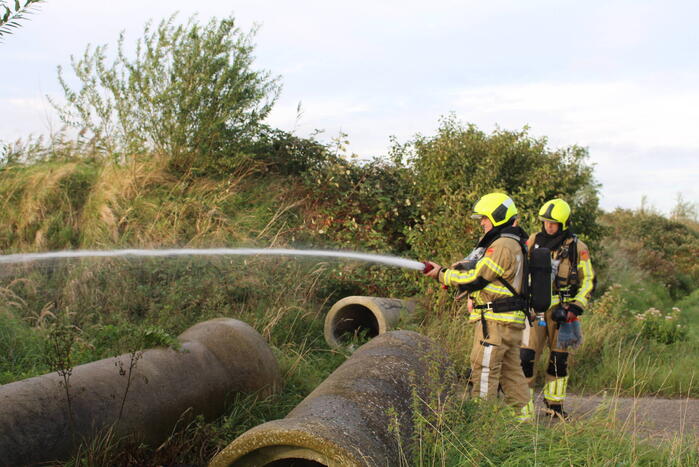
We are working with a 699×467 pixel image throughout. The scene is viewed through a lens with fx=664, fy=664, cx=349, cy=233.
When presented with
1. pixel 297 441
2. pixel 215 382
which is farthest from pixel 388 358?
pixel 297 441

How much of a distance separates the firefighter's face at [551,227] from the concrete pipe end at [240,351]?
3.04 metres

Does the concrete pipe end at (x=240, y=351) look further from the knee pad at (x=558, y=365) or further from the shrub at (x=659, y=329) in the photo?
the shrub at (x=659, y=329)

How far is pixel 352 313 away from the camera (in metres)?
8.96

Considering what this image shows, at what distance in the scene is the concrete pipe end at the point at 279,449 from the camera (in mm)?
3094

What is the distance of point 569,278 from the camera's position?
657 centimetres

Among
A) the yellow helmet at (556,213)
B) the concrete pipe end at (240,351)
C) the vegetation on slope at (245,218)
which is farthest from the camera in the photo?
the vegetation on slope at (245,218)

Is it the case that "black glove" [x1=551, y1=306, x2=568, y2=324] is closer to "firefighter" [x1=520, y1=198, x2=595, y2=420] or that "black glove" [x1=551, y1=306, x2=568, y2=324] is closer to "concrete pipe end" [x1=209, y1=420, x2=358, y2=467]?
"firefighter" [x1=520, y1=198, x2=595, y2=420]

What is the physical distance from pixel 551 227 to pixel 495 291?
1.32m

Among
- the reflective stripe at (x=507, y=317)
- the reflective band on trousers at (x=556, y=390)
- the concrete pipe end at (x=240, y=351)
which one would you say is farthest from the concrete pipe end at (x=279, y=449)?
the reflective band on trousers at (x=556, y=390)

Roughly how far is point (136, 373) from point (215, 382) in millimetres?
776

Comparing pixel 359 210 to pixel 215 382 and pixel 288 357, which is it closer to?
pixel 288 357

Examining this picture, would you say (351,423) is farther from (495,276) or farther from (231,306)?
(231,306)

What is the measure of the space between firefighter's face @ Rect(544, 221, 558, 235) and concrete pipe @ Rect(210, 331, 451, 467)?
229 cm

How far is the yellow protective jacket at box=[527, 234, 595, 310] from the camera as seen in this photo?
655cm
